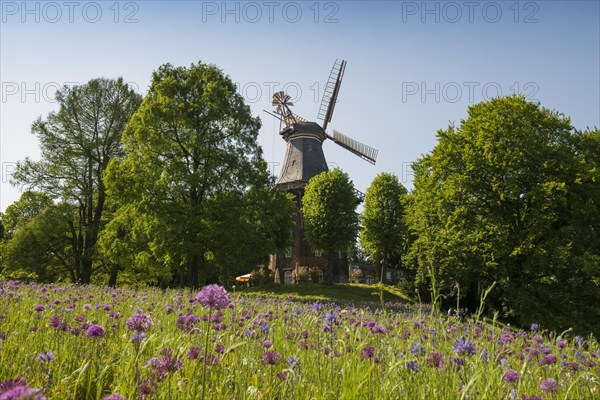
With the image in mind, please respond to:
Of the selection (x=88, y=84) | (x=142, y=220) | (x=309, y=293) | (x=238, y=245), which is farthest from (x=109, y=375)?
(x=88, y=84)

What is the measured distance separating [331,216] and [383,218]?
6.13 meters

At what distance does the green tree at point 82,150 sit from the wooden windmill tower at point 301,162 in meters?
20.3

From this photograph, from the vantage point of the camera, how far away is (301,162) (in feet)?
171

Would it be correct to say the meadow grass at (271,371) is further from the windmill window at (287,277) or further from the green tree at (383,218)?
the windmill window at (287,277)

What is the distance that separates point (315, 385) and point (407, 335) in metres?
2.08

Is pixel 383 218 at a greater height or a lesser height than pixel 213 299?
greater

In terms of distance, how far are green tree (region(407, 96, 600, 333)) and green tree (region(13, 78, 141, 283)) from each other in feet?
79.4

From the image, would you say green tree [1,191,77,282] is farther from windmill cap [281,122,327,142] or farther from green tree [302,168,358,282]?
windmill cap [281,122,327,142]

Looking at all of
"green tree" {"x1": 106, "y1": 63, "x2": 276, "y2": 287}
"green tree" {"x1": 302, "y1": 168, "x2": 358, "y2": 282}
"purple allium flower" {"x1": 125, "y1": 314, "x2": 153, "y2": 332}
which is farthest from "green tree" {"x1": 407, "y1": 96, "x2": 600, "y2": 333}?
"purple allium flower" {"x1": 125, "y1": 314, "x2": 153, "y2": 332}

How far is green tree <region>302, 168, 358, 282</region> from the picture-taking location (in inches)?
1597

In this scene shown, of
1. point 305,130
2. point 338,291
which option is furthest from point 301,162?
point 338,291

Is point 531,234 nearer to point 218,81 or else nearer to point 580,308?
point 580,308

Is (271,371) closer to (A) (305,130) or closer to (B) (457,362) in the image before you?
(B) (457,362)

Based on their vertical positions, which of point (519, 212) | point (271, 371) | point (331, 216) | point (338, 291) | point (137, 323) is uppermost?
point (331, 216)
